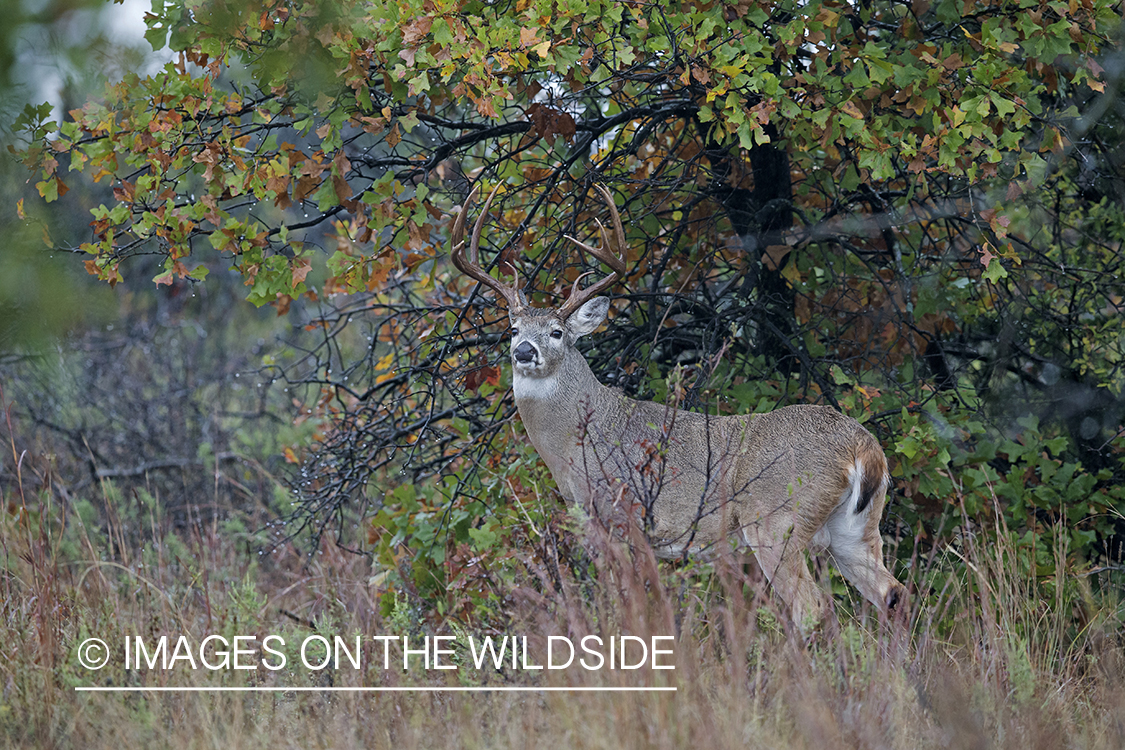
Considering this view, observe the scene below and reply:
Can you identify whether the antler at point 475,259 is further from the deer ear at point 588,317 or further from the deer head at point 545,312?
the deer ear at point 588,317

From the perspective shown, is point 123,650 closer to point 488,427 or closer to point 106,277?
point 106,277

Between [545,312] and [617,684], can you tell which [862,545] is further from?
[617,684]

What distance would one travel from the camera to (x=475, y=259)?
17.6ft

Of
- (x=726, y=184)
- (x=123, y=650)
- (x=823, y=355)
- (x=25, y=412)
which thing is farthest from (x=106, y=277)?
(x=25, y=412)

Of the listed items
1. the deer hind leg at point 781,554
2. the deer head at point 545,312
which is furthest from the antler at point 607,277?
the deer hind leg at point 781,554

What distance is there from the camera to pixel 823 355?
5977 mm

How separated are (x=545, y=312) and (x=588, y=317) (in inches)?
10.4

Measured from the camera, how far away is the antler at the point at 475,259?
5.23 meters

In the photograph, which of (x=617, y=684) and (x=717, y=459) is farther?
(x=717, y=459)

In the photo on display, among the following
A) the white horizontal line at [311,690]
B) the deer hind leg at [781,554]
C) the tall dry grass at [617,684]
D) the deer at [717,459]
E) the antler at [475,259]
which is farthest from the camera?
the antler at [475,259]

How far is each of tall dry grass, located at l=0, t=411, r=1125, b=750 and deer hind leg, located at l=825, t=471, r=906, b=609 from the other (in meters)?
0.40

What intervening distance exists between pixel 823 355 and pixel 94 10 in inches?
165

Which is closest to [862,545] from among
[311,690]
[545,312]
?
[545,312]

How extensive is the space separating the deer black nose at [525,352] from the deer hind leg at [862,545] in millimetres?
1659
